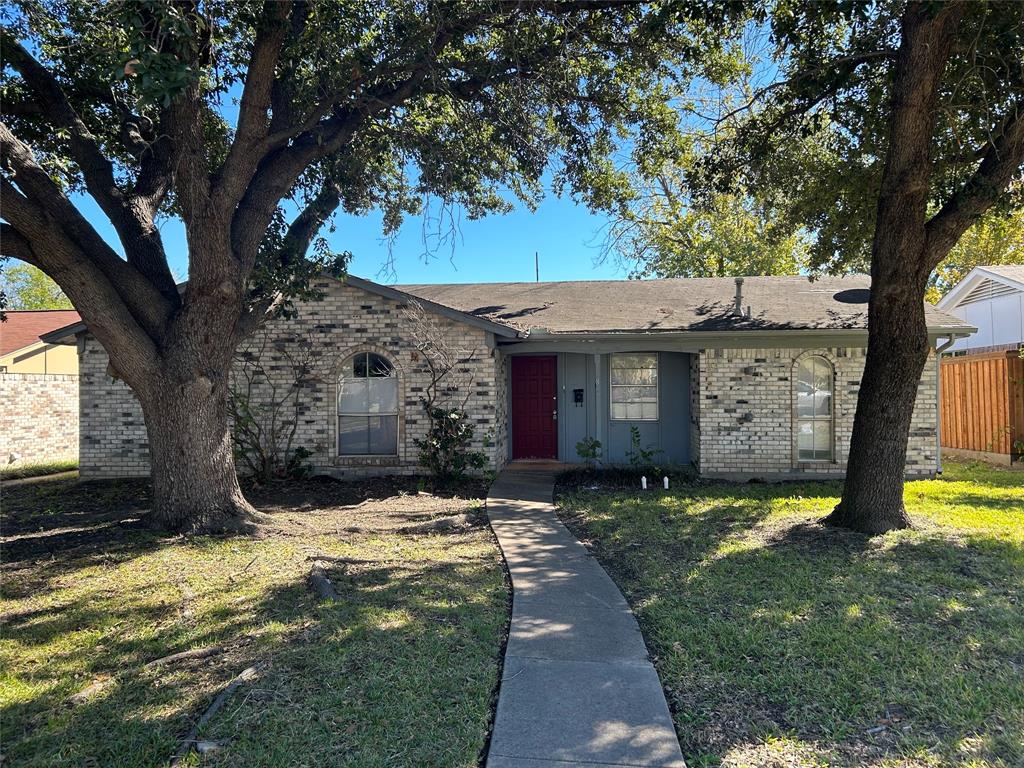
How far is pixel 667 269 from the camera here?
26.1 m

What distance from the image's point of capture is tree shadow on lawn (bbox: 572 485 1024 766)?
3.07 meters

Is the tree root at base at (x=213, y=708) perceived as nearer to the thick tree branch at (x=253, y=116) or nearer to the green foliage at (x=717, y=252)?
the thick tree branch at (x=253, y=116)

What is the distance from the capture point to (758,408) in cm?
1100

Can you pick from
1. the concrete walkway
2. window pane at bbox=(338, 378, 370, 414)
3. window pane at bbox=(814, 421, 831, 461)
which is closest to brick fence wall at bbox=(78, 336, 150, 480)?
window pane at bbox=(338, 378, 370, 414)

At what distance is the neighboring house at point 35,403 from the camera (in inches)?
546

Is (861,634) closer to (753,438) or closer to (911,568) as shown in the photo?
(911,568)

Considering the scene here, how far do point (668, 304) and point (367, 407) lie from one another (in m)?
6.41

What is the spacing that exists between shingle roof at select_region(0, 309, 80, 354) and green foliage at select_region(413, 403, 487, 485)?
13.3m

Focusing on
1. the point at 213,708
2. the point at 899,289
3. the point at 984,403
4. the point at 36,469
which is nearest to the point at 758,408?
the point at 899,289

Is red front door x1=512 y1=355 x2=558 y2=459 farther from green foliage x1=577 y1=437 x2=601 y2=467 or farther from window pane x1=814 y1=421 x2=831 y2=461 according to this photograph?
window pane x1=814 y1=421 x2=831 y2=461

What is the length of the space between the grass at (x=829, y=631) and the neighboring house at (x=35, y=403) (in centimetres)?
1318

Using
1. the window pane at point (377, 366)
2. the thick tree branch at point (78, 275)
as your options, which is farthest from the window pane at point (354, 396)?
the thick tree branch at point (78, 275)

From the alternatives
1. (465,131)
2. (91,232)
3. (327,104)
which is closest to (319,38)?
(327,104)

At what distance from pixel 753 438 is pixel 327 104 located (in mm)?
8733
